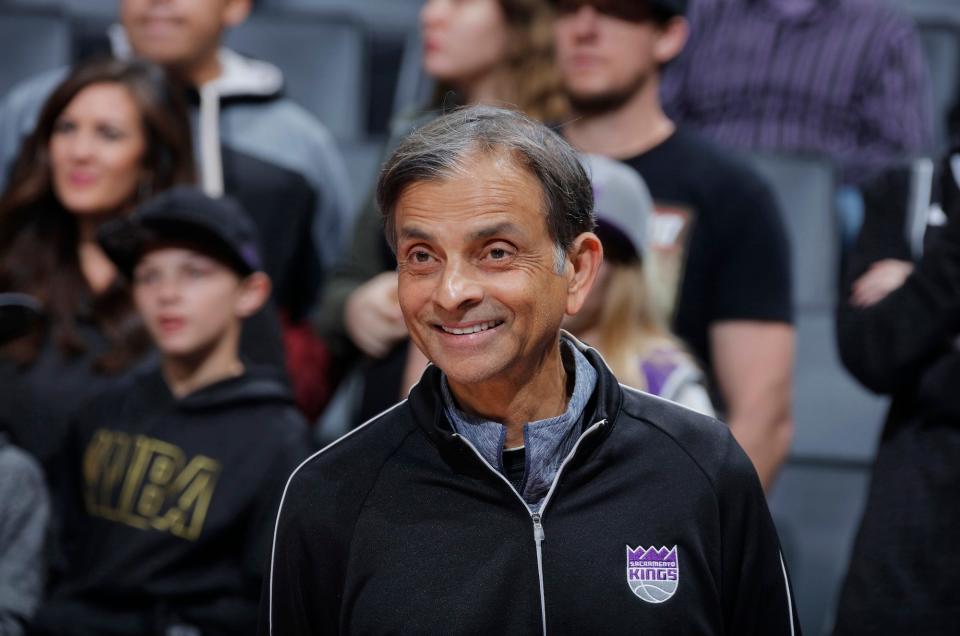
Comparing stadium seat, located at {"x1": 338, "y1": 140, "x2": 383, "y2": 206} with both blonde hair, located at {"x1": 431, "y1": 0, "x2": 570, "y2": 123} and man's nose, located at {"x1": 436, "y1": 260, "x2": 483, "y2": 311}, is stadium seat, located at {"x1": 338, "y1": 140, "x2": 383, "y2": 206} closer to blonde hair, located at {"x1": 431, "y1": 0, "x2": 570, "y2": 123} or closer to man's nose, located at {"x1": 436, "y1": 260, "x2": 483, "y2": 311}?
blonde hair, located at {"x1": 431, "y1": 0, "x2": 570, "y2": 123}

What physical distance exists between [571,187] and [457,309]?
0.23 metres

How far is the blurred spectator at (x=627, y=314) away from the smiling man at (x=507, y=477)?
93 cm

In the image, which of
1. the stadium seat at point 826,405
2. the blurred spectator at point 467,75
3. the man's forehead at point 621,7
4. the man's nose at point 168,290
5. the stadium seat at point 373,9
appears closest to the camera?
the man's nose at point 168,290

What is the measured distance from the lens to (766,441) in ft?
11.2

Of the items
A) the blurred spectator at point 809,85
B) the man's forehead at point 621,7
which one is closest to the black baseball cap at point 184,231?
the man's forehead at point 621,7

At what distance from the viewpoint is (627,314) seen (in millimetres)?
3049

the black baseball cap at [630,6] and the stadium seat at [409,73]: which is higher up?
the black baseball cap at [630,6]

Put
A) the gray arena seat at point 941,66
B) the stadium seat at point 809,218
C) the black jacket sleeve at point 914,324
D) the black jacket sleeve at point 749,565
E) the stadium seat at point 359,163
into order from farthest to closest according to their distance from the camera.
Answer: the gray arena seat at point 941,66, the stadium seat at point 359,163, the stadium seat at point 809,218, the black jacket sleeve at point 914,324, the black jacket sleeve at point 749,565

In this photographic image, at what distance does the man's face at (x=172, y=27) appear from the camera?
4070 millimetres

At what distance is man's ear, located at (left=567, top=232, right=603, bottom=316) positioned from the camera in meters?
2.00

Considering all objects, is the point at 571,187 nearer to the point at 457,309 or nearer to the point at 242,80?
the point at 457,309

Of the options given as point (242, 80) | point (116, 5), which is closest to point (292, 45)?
point (116, 5)

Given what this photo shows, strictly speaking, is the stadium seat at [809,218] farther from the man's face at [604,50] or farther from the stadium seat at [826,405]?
the man's face at [604,50]

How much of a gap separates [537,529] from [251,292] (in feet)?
5.55
